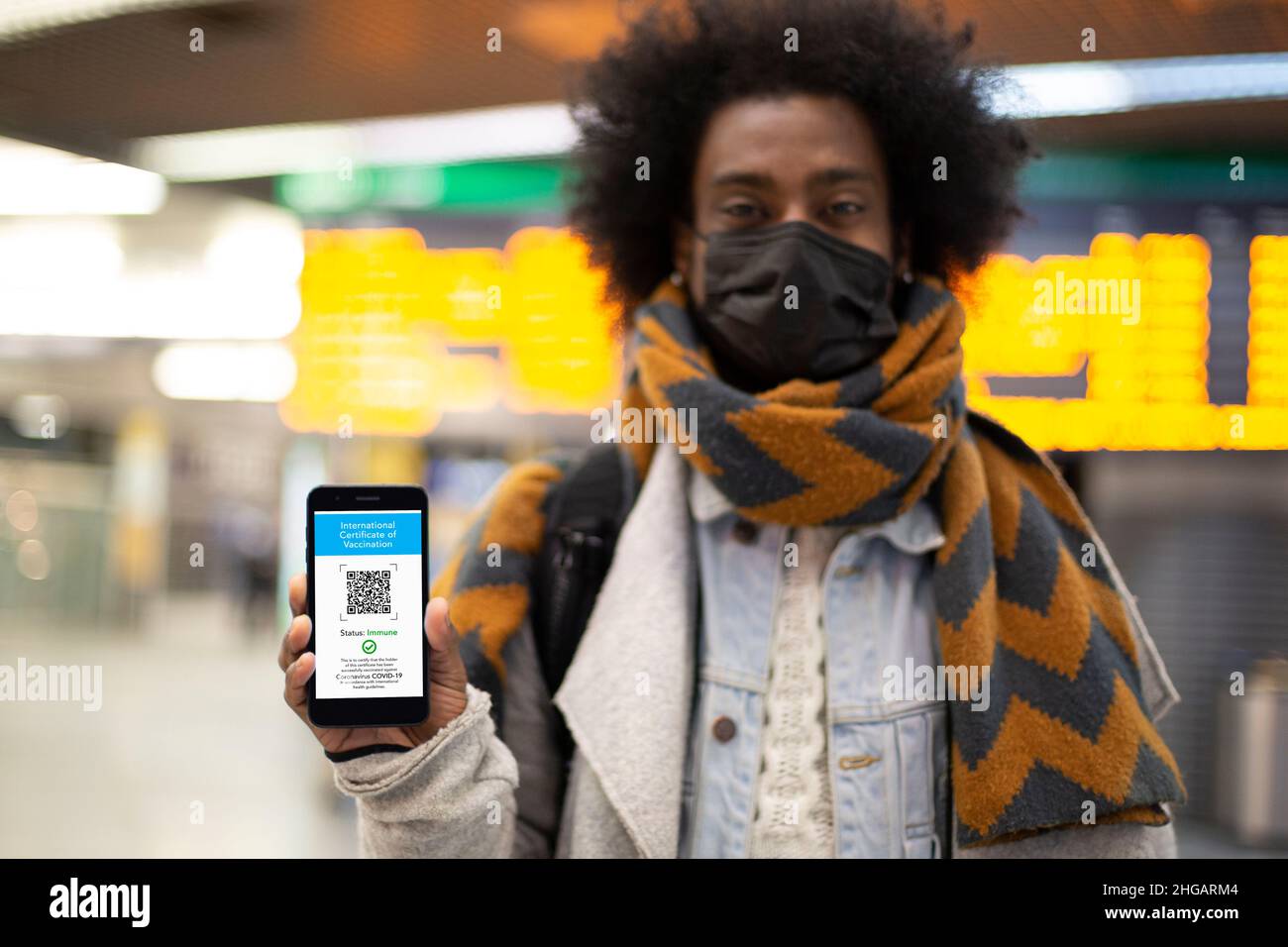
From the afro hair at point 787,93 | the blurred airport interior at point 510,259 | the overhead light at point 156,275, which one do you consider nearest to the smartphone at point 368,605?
the afro hair at point 787,93

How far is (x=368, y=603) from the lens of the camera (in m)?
1.10

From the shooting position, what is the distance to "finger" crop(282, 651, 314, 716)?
1062 millimetres

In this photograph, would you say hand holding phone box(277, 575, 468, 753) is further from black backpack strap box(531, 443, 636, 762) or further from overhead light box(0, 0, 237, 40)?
overhead light box(0, 0, 237, 40)

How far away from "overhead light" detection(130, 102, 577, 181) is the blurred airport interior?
2cm

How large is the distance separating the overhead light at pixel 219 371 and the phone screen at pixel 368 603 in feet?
29.1

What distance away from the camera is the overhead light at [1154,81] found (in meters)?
3.66

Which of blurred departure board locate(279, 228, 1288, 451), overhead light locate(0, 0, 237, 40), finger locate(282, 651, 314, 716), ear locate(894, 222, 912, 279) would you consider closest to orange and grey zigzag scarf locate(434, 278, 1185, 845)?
ear locate(894, 222, 912, 279)

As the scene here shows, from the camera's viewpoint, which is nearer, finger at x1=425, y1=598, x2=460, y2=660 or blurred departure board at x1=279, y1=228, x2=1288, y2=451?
finger at x1=425, y1=598, x2=460, y2=660

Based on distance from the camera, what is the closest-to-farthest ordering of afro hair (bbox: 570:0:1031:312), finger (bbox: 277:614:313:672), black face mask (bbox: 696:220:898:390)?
finger (bbox: 277:614:313:672) < black face mask (bbox: 696:220:898:390) < afro hair (bbox: 570:0:1031:312)

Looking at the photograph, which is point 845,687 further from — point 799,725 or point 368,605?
point 368,605

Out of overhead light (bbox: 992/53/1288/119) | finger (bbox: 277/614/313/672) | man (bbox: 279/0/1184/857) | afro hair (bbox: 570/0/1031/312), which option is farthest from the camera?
overhead light (bbox: 992/53/1288/119)

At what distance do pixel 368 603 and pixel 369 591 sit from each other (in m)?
0.01

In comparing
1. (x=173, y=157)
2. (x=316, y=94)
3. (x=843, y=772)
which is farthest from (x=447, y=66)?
(x=843, y=772)
